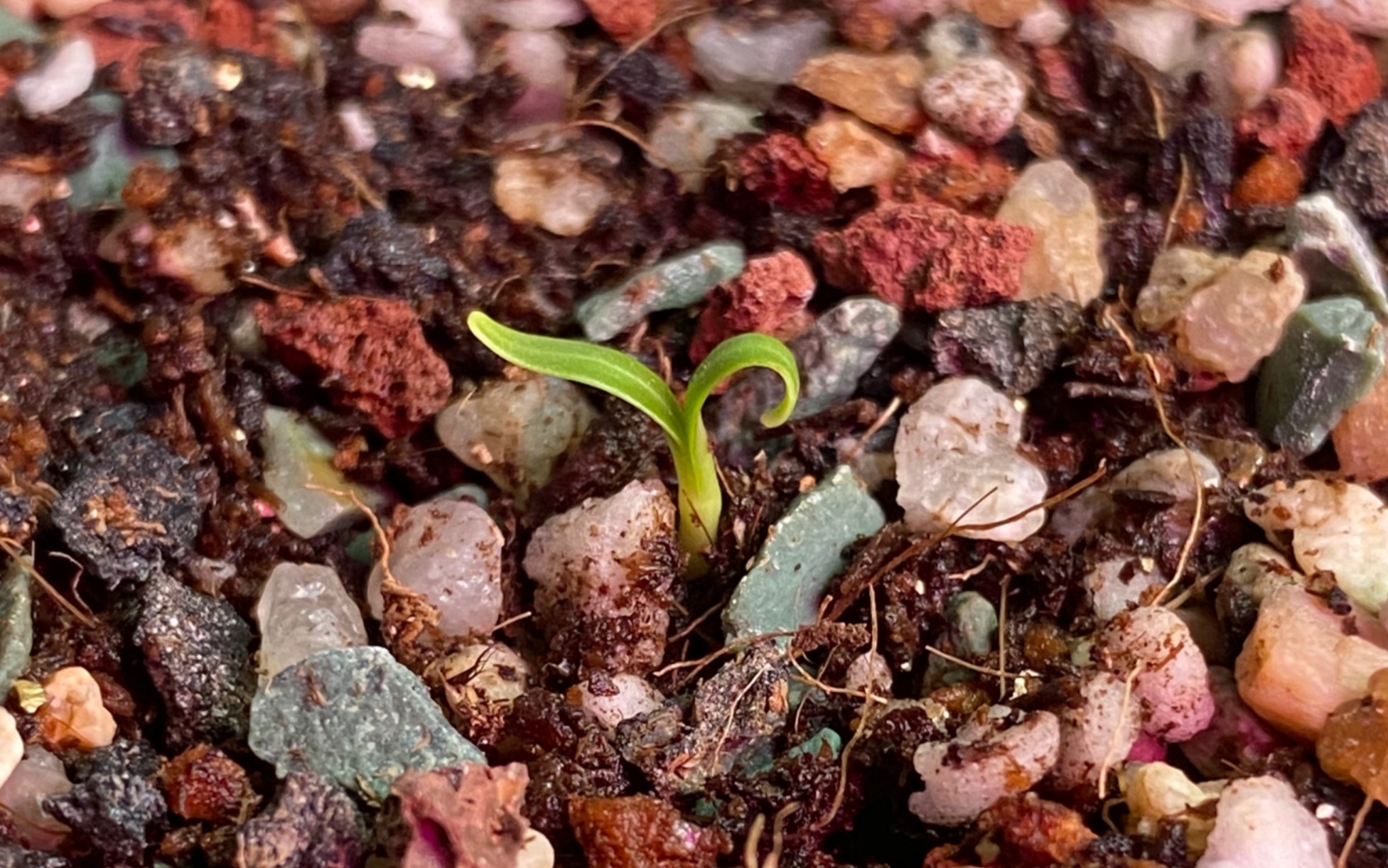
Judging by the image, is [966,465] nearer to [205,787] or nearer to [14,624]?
[205,787]

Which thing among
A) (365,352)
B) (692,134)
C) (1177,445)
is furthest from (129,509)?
(1177,445)

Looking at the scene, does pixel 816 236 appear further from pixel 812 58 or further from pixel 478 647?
pixel 478 647

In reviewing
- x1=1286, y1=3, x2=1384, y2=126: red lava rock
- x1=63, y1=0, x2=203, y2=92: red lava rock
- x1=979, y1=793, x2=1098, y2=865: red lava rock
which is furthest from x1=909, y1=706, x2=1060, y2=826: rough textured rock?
x1=63, y1=0, x2=203, y2=92: red lava rock

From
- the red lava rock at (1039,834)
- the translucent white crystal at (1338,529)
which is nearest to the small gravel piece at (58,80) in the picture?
the red lava rock at (1039,834)

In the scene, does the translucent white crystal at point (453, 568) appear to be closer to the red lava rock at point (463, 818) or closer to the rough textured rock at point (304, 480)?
the rough textured rock at point (304, 480)

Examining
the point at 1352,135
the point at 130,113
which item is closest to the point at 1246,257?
the point at 1352,135
